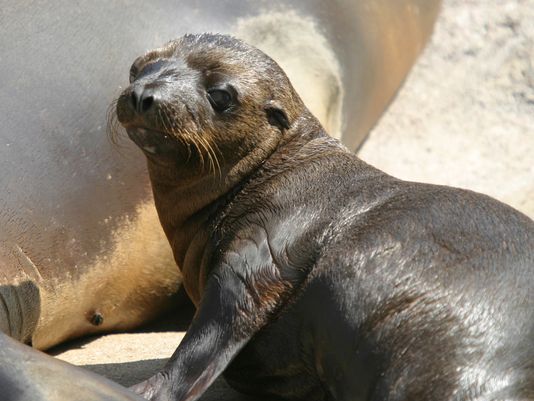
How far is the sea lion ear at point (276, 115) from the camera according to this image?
5.89 m

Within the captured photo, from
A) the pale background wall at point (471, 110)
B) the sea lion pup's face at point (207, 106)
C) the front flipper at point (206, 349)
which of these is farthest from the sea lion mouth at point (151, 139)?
the pale background wall at point (471, 110)

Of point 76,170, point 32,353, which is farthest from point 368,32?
point 32,353

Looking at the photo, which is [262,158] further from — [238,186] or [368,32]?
[368,32]

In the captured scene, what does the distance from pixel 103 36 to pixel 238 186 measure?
163cm

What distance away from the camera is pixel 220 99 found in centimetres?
573

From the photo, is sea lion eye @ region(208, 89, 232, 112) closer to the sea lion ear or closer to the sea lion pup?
the sea lion pup

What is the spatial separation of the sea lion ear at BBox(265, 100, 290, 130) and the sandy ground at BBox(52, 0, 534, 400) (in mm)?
2722

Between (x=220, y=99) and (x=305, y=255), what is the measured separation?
0.83m

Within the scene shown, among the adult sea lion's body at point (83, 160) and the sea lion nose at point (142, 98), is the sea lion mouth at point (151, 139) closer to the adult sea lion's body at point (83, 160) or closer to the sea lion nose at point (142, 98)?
the sea lion nose at point (142, 98)

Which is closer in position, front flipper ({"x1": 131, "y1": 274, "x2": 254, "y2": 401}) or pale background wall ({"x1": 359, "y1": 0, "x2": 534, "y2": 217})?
front flipper ({"x1": 131, "y1": 274, "x2": 254, "y2": 401})

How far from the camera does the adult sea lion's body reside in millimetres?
6289

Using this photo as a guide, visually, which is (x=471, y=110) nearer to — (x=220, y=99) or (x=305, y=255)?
(x=220, y=99)

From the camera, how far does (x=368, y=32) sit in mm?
8422

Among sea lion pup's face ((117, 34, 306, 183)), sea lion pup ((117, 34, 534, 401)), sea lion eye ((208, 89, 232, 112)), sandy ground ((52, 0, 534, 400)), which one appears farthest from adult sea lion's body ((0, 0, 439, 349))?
sandy ground ((52, 0, 534, 400))
